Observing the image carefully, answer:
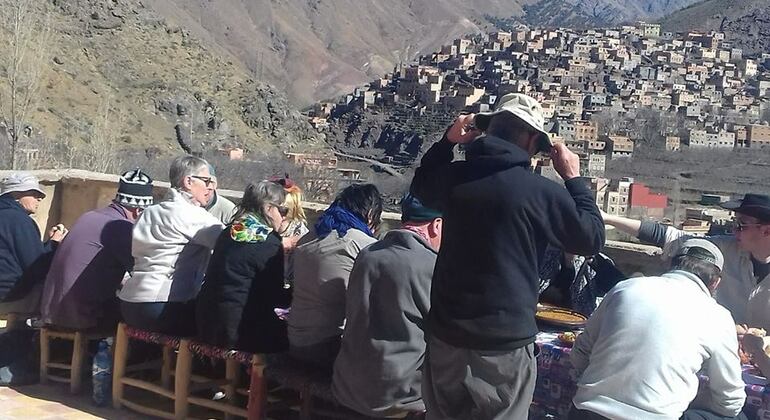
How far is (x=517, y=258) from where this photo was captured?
99.2 inches

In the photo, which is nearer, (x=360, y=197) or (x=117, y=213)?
(x=360, y=197)

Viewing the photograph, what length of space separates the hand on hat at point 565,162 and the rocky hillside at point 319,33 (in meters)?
119

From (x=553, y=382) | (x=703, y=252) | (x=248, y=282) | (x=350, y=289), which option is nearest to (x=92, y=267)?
(x=248, y=282)

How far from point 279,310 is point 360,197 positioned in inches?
27.8

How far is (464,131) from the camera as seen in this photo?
2850mm

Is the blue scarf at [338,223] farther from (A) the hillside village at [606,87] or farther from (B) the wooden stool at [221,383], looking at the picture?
(A) the hillside village at [606,87]

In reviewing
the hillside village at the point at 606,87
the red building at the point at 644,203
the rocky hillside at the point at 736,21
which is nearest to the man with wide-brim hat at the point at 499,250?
the red building at the point at 644,203

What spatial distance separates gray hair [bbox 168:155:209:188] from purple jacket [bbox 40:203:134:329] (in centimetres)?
36

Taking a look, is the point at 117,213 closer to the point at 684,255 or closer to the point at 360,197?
the point at 360,197

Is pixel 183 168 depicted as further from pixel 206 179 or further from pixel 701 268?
pixel 701 268

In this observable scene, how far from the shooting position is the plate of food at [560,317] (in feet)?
11.5

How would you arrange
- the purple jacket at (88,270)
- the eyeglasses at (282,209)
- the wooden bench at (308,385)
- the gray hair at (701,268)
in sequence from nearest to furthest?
1. the gray hair at (701,268)
2. the wooden bench at (308,385)
3. the eyeglasses at (282,209)
4. the purple jacket at (88,270)

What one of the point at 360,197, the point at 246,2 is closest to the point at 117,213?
the point at 360,197

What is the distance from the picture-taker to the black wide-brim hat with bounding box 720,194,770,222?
360 centimetres
